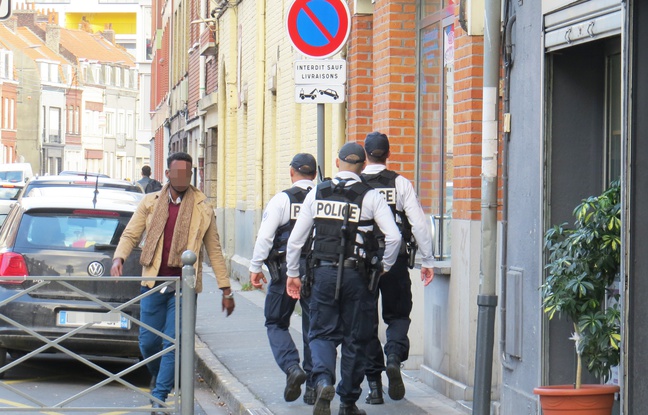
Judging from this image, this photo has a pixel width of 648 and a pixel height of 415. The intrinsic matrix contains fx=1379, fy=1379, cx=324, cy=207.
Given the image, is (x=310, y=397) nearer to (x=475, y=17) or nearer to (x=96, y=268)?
(x=96, y=268)

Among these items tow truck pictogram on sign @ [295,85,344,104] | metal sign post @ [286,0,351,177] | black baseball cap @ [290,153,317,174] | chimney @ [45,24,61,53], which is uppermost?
chimney @ [45,24,61,53]

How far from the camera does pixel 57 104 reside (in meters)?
102

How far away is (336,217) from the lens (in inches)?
332

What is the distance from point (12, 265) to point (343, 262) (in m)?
3.53

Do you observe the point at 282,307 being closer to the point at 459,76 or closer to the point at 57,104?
the point at 459,76

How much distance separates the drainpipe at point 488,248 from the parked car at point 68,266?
137 inches

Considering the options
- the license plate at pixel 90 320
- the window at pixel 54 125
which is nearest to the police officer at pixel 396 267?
the license plate at pixel 90 320

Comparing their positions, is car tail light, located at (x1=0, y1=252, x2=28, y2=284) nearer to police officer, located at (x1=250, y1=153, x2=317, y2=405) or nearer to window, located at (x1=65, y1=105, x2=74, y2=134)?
police officer, located at (x1=250, y1=153, x2=317, y2=405)

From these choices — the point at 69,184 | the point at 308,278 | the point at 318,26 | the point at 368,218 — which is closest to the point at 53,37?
the point at 69,184

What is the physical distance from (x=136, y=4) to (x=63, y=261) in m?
110

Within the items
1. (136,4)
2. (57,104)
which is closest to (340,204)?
(57,104)

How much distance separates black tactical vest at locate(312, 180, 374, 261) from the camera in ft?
27.6

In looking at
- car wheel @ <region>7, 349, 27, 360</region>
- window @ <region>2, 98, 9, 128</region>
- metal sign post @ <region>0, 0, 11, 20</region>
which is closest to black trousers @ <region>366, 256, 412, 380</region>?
car wheel @ <region>7, 349, 27, 360</region>

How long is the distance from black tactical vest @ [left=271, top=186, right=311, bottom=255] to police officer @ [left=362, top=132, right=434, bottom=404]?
1.50ft
